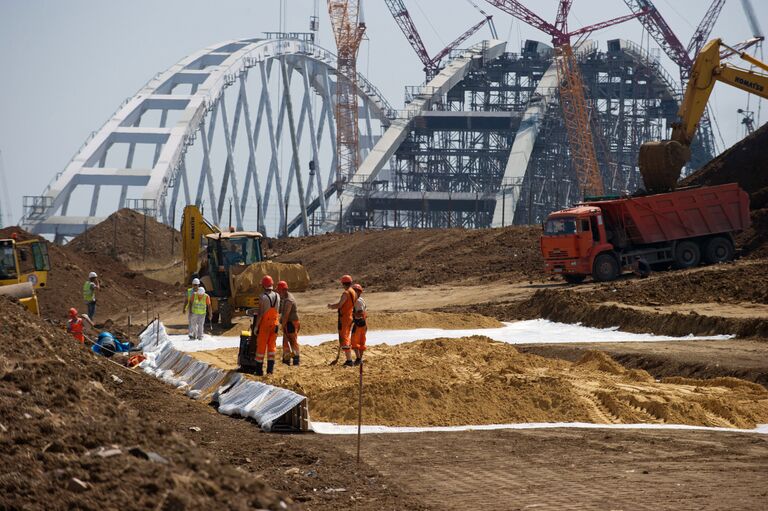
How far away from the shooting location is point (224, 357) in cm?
2261

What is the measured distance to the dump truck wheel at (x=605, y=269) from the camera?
3503cm

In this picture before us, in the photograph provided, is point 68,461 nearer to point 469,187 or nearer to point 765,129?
point 765,129

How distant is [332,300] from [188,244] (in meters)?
6.95

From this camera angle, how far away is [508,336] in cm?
2809

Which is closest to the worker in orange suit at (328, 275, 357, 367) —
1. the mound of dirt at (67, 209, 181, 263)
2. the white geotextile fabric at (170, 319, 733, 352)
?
the white geotextile fabric at (170, 319, 733, 352)

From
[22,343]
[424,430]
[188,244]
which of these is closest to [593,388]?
[424,430]

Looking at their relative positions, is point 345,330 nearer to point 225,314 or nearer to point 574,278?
point 225,314

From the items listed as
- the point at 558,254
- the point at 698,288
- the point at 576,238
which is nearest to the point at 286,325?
the point at 698,288

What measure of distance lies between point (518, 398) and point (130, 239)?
50.9 meters

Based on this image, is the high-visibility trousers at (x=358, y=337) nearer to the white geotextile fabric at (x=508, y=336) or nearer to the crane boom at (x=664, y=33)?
the white geotextile fabric at (x=508, y=336)

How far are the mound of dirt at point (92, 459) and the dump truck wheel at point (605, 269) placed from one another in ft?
80.1

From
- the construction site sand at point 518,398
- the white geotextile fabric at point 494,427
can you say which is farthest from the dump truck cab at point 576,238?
the white geotextile fabric at point 494,427

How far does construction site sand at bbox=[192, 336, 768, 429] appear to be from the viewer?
50.5 ft

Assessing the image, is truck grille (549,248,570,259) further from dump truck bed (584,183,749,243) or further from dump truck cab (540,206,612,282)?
dump truck bed (584,183,749,243)
